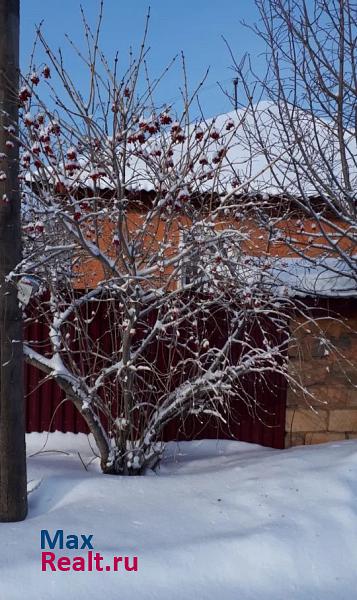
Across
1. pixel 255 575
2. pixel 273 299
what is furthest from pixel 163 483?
pixel 273 299

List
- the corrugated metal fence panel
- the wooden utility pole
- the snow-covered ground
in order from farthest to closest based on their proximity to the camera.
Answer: the corrugated metal fence panel → the wooden utility pole → the snow-covered ground

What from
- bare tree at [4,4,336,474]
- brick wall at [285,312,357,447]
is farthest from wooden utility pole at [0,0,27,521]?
brick wall at [285,312,357,447]

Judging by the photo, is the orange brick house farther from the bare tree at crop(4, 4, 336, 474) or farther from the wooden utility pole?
the wooden utility pole

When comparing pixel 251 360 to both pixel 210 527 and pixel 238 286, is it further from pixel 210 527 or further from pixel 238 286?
pixel 210 527

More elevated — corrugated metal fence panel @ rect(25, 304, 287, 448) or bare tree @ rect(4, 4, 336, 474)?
bare tree @ rect(4, 4, 336, 474)

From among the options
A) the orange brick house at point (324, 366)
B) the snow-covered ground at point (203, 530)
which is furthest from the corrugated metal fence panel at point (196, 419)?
the snow-covered ground at point (203, 530)

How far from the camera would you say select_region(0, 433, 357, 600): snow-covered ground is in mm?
3029

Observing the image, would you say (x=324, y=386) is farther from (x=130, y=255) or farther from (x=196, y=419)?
(x=130, y=255)

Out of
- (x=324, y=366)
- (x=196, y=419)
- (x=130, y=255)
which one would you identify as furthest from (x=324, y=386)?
(x=130, y=255)

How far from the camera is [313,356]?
5832 mm

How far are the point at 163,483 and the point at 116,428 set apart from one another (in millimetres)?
703

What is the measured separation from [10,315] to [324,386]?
333 centimetres

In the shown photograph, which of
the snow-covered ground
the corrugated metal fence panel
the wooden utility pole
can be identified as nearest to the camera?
the snow-covered ground

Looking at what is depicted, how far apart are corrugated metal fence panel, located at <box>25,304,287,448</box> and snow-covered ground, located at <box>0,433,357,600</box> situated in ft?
2.69
